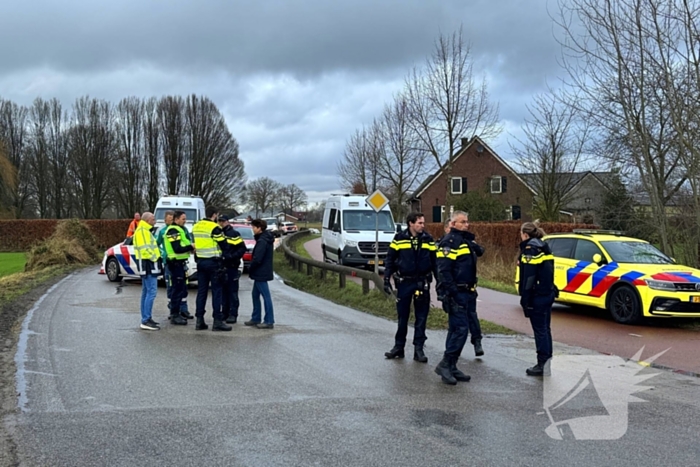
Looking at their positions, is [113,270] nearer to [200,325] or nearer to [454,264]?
[200,325]

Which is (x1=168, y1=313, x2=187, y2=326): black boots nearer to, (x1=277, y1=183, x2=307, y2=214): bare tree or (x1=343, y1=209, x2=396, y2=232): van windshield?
(x1=343, y1=209, x2=396, y2=232): van windshield

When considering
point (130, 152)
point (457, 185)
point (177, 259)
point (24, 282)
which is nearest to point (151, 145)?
point (130, 152)

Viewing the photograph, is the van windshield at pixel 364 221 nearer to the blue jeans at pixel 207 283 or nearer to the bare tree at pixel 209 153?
the blue jeans at pixel 207 283

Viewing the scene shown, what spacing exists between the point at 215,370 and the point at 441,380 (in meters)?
2.46

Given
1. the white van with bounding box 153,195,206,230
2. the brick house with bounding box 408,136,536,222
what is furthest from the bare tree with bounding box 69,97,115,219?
the white van with bounding box 153,195,206,230

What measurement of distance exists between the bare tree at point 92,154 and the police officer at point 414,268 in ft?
175

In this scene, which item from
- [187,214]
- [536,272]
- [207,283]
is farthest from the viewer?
[187,214]

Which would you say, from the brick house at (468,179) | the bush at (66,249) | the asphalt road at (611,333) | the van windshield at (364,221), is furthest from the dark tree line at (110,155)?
the asphalt road at (611,333)

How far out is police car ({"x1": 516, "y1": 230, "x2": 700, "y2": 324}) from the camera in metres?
10.6

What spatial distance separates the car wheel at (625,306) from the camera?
10.9 meters

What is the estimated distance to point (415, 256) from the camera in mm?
7559

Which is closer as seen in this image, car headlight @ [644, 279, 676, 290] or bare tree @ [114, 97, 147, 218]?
car headlight @ [644, 279, 676, 290]

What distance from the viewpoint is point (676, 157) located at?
14922mm

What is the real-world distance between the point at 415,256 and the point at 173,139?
53015 millimetres
